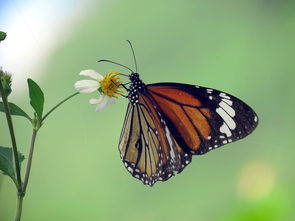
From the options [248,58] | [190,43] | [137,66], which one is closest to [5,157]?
[137,66]

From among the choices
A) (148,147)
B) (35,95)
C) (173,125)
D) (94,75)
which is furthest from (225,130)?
(35,95)

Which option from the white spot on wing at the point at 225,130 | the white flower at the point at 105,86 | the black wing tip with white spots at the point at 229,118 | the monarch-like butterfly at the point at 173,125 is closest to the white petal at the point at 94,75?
the white flower at the point at 105,86

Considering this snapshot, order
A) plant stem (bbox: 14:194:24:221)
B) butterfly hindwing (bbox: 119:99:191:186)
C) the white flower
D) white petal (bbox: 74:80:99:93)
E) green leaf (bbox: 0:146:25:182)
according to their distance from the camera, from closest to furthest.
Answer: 1. plant stem (bbox: 14:194:24:221)
2. green leaf (bbox: 0:146:25:182)
3. white petal (bbox: 74:80:99:93)
4. the white flower
5. butterfly hindwing (bbox: 119:99:191:186)

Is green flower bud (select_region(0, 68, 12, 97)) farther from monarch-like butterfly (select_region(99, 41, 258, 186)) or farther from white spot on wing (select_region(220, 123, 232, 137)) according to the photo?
white spot on wing (select_region(220, 123, 232, 137))

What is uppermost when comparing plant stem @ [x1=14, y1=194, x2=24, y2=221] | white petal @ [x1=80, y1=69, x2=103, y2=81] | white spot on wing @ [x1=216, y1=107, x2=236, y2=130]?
white petal @ [x1=80, y1=69, x2=103, y2=81]

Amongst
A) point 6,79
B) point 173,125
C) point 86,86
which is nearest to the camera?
point 6,79

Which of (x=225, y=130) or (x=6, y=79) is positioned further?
(x=225, y=130)

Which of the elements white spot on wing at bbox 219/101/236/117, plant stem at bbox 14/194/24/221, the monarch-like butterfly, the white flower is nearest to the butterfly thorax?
the monarch-like butterfly

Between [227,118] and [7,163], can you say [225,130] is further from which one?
[7,163]
